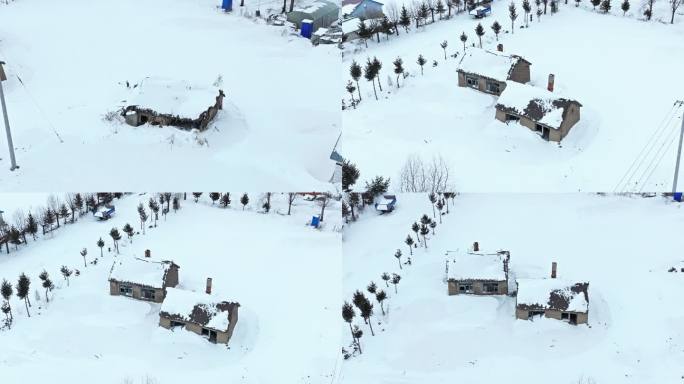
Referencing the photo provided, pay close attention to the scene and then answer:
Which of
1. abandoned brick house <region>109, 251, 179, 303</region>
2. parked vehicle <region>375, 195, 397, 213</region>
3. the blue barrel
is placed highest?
the blue barrel

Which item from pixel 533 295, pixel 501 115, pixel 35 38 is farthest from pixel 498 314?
pixel 35 38

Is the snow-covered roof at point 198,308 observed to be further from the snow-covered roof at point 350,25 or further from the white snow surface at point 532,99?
the snow-covered roof at point 350,25

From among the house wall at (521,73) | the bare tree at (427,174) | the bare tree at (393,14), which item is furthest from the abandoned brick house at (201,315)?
the bare tree at (393,14)

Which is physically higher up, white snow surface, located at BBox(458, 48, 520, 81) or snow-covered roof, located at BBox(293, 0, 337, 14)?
snow-covered roof, located at BBox(293, 0, 337, 14)

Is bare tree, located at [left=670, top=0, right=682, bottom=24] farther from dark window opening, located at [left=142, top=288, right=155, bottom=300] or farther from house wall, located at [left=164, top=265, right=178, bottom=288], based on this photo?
dark window opening, located at [left=142, top=288, right=155, bottom=300]

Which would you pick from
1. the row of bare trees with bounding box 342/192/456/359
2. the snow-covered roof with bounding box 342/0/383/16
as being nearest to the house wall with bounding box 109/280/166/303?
the row of bare trees with bounding box 342/192/456/359

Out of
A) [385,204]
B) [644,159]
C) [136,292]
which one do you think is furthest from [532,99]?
[136,292]
